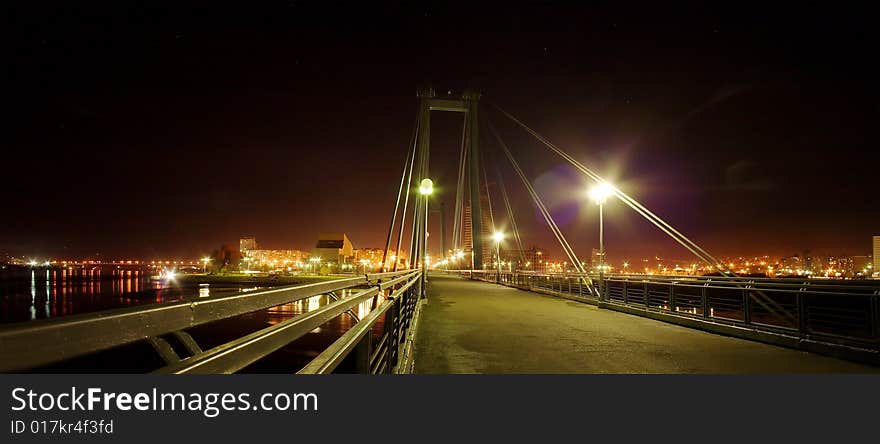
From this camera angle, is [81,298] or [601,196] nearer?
[601,196]

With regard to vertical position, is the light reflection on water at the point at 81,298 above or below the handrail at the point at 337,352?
below

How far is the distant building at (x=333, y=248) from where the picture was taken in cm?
14801

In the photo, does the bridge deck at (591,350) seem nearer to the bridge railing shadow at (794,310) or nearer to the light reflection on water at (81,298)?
the bridge railing shadow at (794,310)

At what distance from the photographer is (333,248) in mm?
153500

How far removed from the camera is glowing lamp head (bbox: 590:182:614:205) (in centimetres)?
1808

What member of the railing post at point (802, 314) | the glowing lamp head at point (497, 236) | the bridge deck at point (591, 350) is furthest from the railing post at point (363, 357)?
the glowing lamp head at point (497, 236)

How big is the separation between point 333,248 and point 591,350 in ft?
492

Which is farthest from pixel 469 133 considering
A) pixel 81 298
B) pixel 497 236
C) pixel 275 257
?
pixel 275 257

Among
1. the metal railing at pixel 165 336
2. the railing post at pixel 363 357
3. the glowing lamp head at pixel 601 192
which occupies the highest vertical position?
the glowing lamp head at pixel 601 192

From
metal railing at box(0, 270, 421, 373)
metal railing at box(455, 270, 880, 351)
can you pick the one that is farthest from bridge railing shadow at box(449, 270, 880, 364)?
metal railing at box(0, 270, 421, 373)

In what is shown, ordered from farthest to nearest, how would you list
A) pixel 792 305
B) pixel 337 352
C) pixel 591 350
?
pixel 792 305
pixel 591 350
pixel 337 352

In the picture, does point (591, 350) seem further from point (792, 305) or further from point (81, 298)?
point (81, 298)

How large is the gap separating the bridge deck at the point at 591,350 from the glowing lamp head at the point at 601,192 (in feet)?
22.6

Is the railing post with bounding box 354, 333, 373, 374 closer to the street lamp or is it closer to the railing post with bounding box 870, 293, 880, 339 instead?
the railing post with bounding box 870, 293, 880, 339
